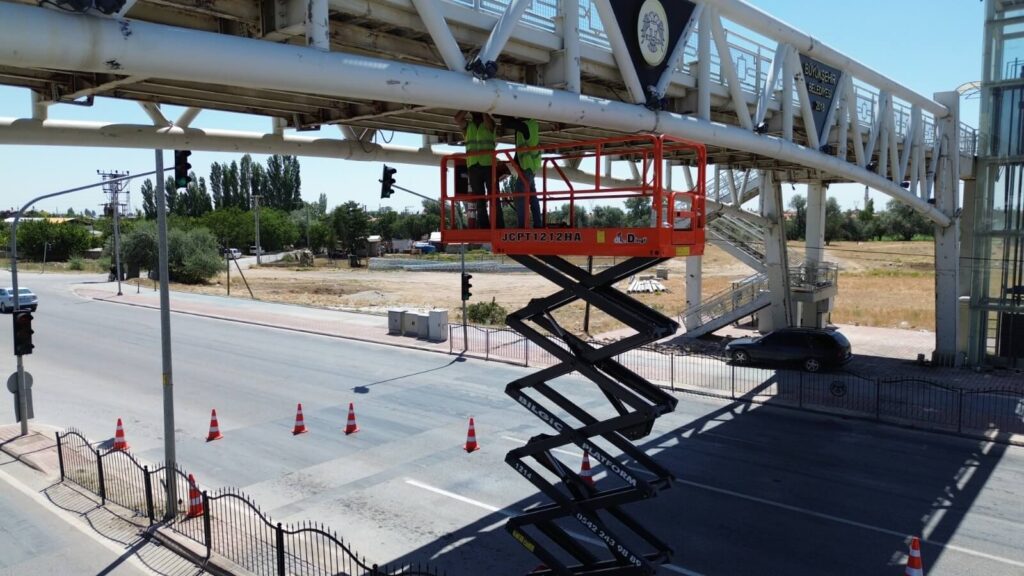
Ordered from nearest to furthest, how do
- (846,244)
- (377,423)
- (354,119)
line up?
(354,119), (377,423), (846,244)

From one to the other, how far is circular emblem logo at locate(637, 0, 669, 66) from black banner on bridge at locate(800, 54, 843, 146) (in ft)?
19.8

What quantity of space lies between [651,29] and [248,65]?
6618 millimetres

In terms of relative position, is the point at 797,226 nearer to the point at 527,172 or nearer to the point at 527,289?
the point at 527,289

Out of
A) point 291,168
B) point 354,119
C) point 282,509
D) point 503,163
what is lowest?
point 282,509

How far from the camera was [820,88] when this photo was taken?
16734mm

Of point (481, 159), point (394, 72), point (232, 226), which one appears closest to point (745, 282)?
point (481, 159)

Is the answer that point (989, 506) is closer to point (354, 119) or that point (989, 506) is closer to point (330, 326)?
point (354, 119)

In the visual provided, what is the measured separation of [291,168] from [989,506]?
409ft

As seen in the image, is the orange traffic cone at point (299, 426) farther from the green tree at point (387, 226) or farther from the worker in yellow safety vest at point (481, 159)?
the green tree at point (387, 226)

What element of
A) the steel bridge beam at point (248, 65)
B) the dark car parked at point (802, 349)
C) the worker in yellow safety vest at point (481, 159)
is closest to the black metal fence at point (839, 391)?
the dark car parked at point (802, 349)

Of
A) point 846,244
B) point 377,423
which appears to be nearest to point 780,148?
point 377,423

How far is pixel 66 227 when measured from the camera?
88.7m

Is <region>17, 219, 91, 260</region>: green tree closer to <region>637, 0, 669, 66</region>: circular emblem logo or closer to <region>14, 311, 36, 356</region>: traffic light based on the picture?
<region>14, 311, 36, 356</region>: traffic light

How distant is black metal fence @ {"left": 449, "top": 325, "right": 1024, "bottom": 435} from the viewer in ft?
57.2
